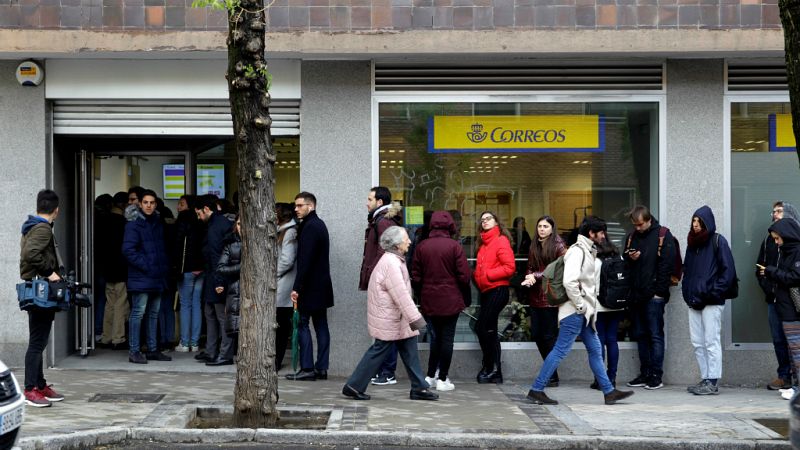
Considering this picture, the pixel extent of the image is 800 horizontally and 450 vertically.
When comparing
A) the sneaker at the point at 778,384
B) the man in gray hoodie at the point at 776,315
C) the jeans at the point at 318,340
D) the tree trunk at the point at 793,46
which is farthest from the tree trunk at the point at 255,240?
the sneaker at the point at 778,384

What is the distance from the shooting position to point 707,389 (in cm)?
1052

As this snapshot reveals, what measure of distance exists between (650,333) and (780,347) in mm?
1358

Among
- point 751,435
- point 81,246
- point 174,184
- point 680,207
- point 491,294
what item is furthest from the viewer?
point 174,184

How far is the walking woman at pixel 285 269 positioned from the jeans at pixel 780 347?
17.1 ft

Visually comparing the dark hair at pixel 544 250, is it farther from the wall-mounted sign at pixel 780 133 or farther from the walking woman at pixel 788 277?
the wall-mounted sign at pixel 780 133

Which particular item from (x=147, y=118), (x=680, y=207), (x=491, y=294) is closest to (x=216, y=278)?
(x=147, y=118)

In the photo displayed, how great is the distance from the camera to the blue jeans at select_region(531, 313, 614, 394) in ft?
30.7

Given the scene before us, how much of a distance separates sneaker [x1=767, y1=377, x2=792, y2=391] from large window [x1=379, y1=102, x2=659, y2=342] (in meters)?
2.29

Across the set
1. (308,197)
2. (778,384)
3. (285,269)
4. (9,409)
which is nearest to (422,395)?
(285,269)

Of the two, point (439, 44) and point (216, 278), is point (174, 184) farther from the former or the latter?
point (439, 44)

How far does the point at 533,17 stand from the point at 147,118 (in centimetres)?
456

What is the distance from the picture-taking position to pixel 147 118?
11.5m

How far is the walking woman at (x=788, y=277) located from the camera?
32.6ft

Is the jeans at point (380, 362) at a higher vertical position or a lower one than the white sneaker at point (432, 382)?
higher
